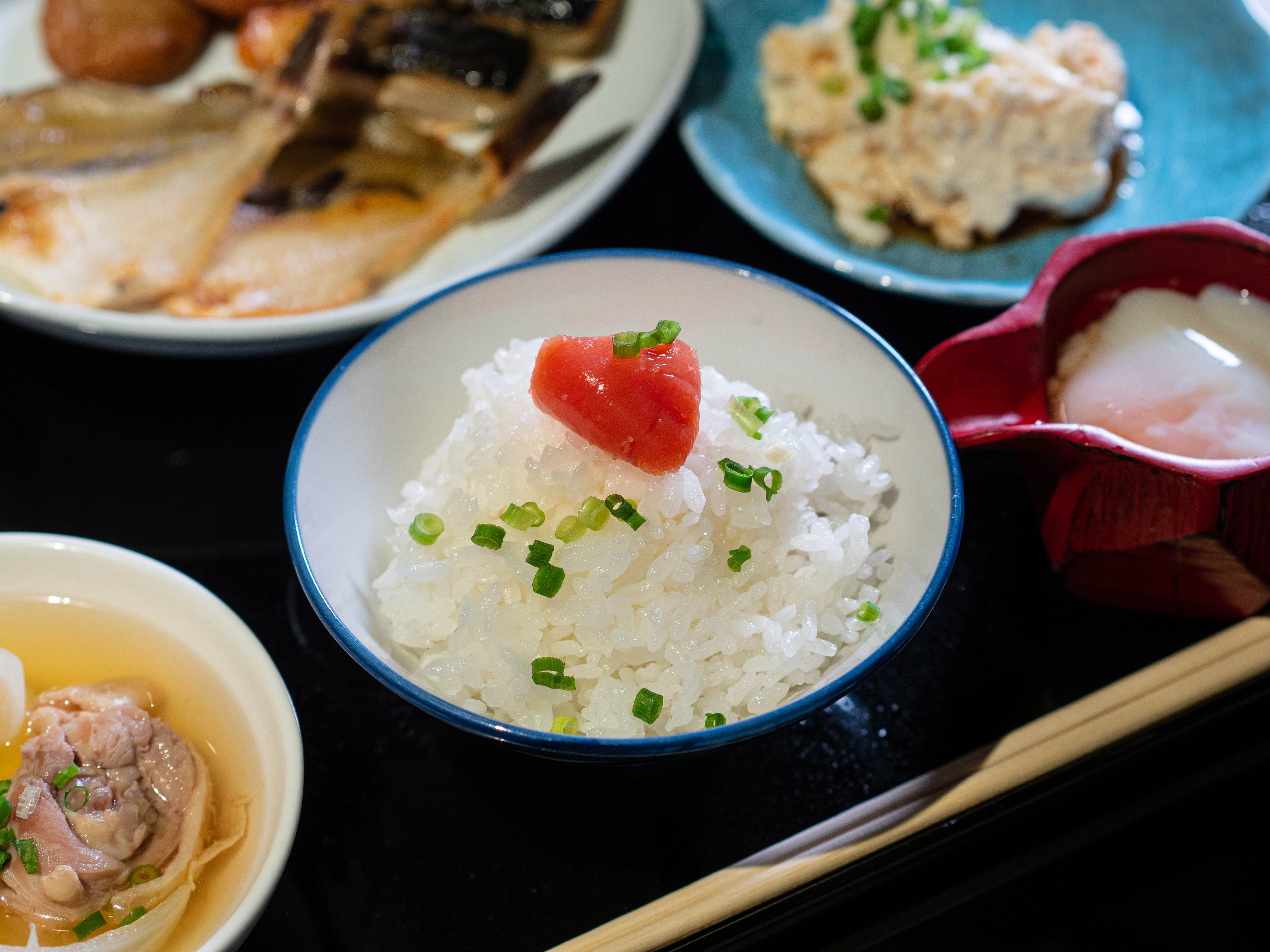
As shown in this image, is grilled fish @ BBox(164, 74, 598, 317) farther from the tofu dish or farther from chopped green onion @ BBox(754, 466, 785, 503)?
chopped green onion @ BBox(754, 466, 785, 503)

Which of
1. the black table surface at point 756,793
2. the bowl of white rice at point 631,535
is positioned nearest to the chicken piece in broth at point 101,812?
the black table surface at point 756,793

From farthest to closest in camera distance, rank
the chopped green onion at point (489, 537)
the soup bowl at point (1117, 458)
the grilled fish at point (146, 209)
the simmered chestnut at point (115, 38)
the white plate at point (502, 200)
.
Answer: the simmered chestnut at point (115, 38) → the grilled fish at point (146, 209) → the white plate at point (502, 200) → the soup bowl at point (1117, 458) → the chopped green onion at point (489, 537)

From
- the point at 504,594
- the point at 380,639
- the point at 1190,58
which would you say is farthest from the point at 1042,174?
the point at 380,639

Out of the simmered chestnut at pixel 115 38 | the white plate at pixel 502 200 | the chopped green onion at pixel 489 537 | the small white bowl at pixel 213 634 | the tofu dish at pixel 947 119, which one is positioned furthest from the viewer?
the simmered chestnut at pixel 115 38

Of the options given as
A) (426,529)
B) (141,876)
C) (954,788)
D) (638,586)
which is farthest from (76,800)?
(954,788)

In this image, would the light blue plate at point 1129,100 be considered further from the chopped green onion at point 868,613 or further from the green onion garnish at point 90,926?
the green onion garnish at point 90,926

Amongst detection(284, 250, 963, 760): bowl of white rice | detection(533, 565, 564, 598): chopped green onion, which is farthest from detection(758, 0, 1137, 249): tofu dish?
detection(533, 565, 564, 598): chopped green onion
